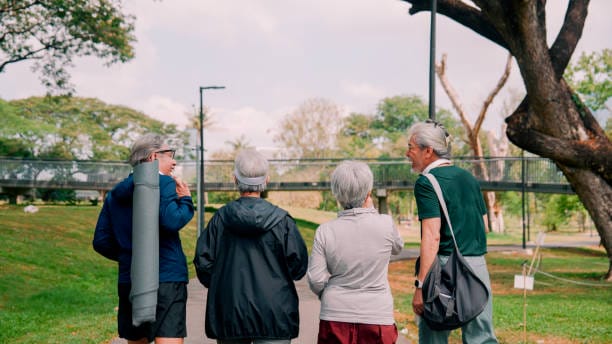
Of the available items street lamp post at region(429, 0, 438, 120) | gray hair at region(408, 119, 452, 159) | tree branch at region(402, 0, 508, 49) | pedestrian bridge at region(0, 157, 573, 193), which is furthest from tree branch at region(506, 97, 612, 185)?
pedestrian bridge at region(0, 157, 573, 193)

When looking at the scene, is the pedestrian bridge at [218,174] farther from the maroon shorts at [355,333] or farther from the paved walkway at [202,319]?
the maroon shorts at [355,333]

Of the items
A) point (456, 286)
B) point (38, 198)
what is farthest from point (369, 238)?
point (38, 198)

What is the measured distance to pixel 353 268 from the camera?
141 inches

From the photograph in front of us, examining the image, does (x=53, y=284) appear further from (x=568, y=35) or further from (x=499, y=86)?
(x=499, y=86)

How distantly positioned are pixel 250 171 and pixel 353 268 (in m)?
0.79

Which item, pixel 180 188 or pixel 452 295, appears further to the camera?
pixel 180 188

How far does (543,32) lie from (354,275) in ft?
35.4

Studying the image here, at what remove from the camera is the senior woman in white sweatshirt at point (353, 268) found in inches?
140

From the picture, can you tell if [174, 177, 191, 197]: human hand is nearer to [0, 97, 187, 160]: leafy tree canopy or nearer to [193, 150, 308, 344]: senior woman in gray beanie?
[193, 150, 308, 344]: senior woman in gray beanie

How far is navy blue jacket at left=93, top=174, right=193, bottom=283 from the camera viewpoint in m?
3.81

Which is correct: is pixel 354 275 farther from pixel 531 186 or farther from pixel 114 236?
pixel 531 186

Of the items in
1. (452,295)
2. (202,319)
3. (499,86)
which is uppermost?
(499,86)

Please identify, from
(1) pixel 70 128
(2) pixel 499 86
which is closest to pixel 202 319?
(2) pixel 499 86

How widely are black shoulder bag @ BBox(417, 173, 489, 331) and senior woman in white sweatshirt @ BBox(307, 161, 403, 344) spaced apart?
261mm
